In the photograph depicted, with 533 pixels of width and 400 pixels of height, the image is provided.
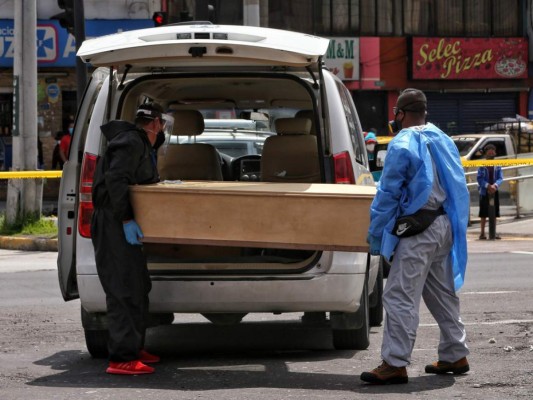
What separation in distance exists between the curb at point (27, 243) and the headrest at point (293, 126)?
10526mm

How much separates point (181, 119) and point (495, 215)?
40.2ft

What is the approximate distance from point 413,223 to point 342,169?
0.93 metres

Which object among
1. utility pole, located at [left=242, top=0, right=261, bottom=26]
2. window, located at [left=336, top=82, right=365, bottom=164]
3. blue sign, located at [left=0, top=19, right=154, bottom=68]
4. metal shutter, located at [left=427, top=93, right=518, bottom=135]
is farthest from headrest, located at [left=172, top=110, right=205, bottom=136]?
metal shutter, located at [left=427, top=93, right=518, bottom=135]

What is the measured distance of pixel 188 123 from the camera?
33.4 feet

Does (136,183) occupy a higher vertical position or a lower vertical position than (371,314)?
higher

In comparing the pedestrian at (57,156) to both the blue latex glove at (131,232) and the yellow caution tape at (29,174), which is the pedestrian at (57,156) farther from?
the blue latex glove at (131,232)

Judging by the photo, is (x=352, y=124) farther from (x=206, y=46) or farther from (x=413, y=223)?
(x=413, y=223)

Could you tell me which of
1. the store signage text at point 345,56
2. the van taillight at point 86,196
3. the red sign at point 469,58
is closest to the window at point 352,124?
the van taillight at point 86,196

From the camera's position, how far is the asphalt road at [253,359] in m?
7.64

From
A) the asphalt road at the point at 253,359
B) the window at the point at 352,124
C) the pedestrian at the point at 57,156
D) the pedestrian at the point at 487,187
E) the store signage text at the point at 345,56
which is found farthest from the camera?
the store signage text at the point at 345,56

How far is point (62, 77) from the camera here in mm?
33031

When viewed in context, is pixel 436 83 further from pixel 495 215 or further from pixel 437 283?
pixel 437 283

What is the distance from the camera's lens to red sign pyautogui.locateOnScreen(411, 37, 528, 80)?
129ft

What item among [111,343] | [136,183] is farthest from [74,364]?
[136,183]
